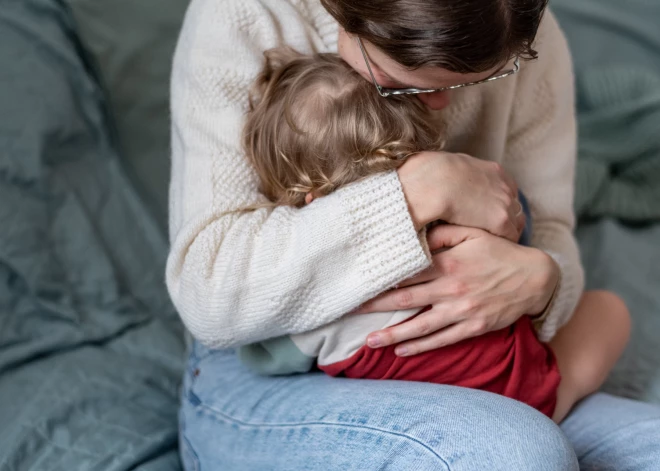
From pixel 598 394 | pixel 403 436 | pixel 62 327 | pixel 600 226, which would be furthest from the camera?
pixel 600 226

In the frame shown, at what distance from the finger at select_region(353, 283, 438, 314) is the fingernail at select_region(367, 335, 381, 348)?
3 cm

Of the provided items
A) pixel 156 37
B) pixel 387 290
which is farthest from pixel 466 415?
pixel 156 37

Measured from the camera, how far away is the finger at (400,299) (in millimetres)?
968

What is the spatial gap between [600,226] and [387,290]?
0.84 m

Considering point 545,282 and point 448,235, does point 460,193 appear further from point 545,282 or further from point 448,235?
point 545,282

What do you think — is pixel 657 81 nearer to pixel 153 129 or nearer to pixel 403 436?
pixel 153 129

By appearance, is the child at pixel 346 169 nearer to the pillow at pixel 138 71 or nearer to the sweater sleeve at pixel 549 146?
the sweater sleeve at pixel 549 146

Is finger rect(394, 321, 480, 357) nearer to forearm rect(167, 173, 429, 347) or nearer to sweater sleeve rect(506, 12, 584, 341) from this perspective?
forearm rect(167, 173, 429, 347)

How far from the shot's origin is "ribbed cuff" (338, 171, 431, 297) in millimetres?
913

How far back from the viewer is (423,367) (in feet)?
3.33

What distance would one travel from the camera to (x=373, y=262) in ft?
3.02

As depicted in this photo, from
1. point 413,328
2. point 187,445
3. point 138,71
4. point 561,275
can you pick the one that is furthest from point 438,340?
point 138,71

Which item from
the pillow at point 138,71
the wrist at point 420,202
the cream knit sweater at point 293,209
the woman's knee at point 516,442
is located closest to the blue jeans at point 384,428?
the woman's knee at point 516,442


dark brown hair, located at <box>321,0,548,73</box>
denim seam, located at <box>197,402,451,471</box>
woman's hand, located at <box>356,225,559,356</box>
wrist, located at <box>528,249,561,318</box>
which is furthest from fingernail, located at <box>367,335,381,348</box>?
dark brown hair, located at <box>321,0,548,73</box>
